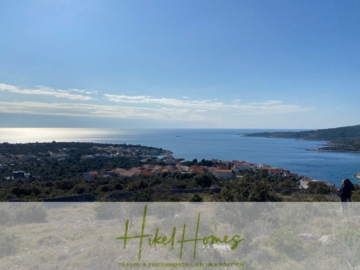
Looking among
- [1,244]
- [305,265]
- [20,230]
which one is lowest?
[20,230]

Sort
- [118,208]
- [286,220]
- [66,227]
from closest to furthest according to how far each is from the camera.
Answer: [286,220] → [66,227] → [118,208]

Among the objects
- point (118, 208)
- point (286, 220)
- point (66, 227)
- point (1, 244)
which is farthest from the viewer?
point (118, 208)

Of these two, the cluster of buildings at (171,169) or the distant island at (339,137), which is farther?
the distant island at (339,137)

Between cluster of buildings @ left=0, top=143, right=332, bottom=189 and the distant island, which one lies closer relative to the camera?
cluster of buildings @ left=0, top=143, right=332, bottom=189

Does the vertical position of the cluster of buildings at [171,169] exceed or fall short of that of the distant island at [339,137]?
it falls short

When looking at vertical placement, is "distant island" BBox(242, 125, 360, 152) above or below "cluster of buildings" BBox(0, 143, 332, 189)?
above

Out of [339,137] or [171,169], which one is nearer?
[171,169]

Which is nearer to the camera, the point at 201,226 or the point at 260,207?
the point at 201,226

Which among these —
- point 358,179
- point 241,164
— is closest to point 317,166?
point 358,179

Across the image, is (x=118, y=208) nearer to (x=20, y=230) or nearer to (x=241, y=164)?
(x=20, y=230)

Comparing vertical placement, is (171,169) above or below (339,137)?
below

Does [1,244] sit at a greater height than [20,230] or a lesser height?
greater
